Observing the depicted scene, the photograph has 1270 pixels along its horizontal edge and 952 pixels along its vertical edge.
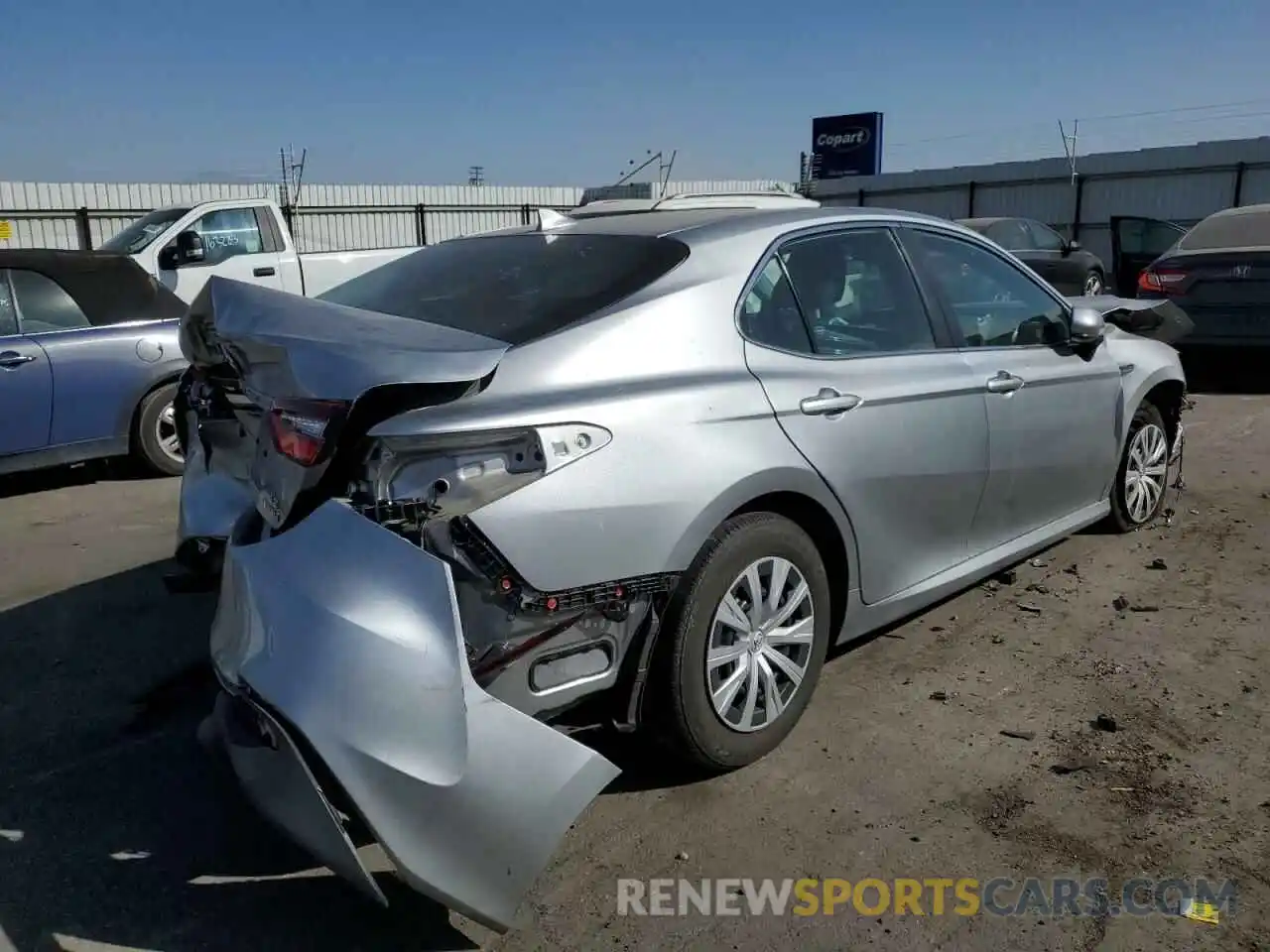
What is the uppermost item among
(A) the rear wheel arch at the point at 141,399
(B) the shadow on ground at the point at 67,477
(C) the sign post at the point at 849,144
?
(C) the sign post at the point at 849,144

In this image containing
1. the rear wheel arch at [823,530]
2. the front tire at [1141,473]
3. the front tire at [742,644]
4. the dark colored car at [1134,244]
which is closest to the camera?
the front tire at [742,644]

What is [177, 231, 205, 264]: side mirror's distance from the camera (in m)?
10.8

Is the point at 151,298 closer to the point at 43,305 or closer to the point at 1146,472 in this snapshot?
the point at 43,305

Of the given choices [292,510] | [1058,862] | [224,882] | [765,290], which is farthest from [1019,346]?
[224,882]

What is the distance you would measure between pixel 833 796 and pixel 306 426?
→ 183cm

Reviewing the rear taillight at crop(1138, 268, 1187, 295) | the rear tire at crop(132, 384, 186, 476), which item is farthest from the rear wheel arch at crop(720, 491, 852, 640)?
the rear taillight at crop(1138, 268, 1187, 295)

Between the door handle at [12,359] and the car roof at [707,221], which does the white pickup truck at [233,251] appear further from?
the car roof at [707,221]

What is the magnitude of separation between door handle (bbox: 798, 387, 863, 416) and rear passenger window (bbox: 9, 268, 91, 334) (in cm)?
557

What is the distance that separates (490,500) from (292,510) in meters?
0.51

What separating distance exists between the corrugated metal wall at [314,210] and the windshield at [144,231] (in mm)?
5155

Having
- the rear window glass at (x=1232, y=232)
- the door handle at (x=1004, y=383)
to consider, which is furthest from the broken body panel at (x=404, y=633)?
the rear window glass at (x=1232, y=232)

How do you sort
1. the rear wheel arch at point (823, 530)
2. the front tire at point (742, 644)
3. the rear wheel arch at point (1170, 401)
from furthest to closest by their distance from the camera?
1. the rear wheel arch at point (1170, 401)
2. the rear wheel arch at point (823, 530)
3. the front tire at point (742, 644)

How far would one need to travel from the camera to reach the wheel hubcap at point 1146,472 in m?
5.32

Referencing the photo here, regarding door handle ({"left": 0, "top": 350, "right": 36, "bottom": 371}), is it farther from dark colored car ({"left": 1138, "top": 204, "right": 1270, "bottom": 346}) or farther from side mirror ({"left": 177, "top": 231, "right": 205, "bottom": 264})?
dark colored car ({"left": 1138, "top": 204, "right": 1270, "bottom": 346})
